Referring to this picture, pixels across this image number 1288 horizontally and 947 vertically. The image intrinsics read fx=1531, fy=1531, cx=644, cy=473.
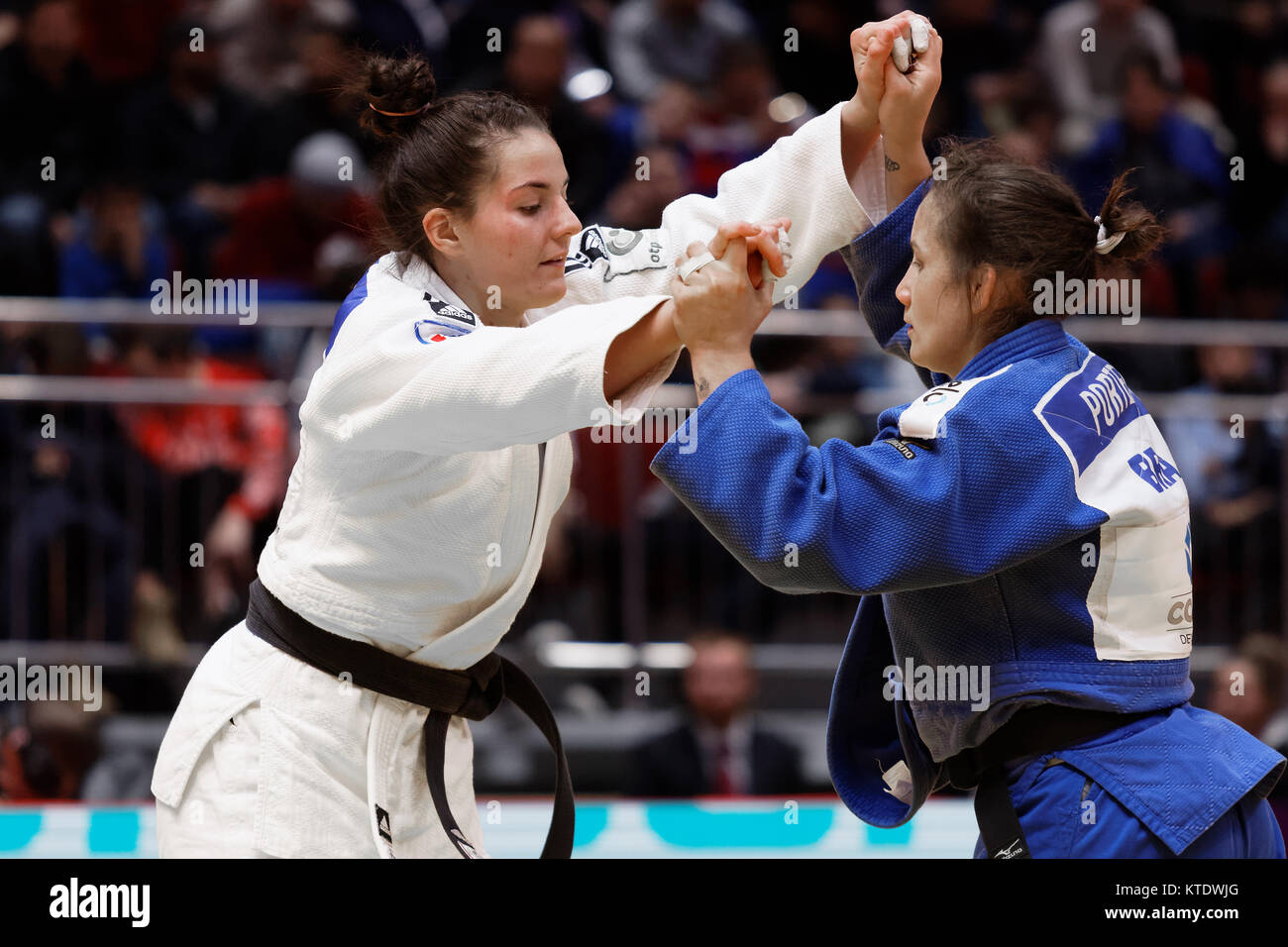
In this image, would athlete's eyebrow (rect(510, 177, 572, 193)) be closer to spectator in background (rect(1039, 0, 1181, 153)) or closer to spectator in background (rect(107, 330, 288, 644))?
spectator in background (rect(107, 330, 288, 644))

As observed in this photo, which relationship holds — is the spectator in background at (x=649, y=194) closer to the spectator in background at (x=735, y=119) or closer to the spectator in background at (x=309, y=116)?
the spectator in background at (x=735, y=119)

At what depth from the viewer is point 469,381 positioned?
204cm

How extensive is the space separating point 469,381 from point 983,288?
0.79m

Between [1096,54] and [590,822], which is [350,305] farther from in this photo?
[1096,54]

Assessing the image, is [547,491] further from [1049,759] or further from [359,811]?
[1049,759]

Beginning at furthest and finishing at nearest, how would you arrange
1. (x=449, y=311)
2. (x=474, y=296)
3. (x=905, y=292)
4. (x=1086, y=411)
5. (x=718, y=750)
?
(x=718, y=750) → (x=474, y=296) → (x=905, y=292) → (x=449, y=311) → (x=1086, y=411)

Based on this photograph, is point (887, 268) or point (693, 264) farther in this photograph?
point (887, 268)

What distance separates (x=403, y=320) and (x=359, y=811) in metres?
0.74

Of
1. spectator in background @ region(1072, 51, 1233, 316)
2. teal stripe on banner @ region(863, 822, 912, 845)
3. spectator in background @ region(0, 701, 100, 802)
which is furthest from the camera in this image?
spectator in background @ region(1072, 51, 1233, 316)

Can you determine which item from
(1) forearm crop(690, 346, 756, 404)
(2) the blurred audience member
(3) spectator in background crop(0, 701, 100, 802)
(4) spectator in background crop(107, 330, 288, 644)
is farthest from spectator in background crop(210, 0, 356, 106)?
(1) forearm crop(690, 346, 756, 404)

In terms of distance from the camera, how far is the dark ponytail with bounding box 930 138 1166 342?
226 cm

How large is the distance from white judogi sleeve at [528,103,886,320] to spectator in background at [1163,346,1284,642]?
345 cm

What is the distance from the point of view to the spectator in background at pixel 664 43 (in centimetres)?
758

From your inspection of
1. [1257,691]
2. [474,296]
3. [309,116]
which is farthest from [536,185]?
[309,116]
